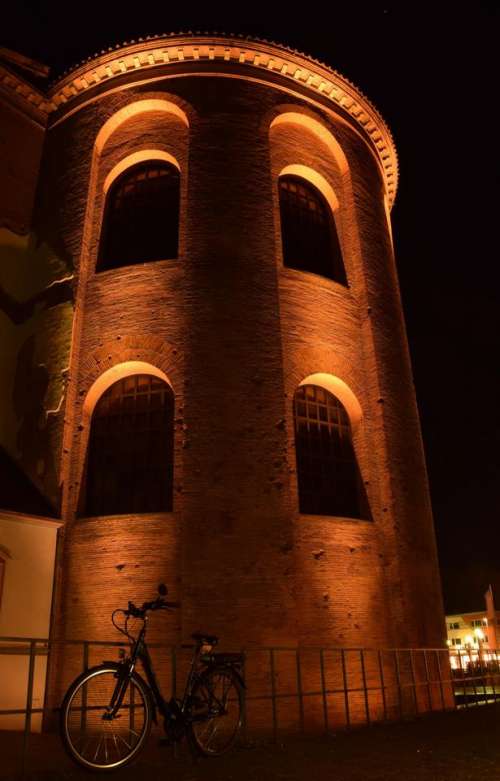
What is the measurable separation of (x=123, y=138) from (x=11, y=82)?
302 cm

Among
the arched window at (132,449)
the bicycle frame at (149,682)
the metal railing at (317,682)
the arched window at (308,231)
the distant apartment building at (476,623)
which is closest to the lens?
the bicycle frame at (149,682)

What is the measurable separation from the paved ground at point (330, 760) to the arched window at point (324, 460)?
4.21 metres

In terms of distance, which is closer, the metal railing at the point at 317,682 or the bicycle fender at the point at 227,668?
the bicycle fender at the point at 227,668

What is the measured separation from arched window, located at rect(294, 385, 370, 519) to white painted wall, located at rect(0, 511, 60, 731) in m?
4.32

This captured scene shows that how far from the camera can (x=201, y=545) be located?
10609 millimetres

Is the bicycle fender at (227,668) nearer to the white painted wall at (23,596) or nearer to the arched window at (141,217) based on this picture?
the white painted wall at (23,596)

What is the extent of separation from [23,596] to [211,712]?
17.1 ft

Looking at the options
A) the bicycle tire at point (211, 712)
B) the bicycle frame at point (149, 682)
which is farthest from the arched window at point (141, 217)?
the bicycle frame at point (149, 682)

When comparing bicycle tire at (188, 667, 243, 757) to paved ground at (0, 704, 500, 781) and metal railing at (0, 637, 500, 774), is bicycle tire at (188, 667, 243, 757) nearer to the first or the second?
paved ground at (0, 704, 500, 781)

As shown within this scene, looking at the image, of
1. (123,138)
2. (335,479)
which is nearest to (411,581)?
(335,479)

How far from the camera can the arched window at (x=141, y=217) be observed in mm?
13812

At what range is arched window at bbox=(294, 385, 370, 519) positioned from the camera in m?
12.3

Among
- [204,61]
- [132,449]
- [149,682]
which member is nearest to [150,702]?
[149,682]

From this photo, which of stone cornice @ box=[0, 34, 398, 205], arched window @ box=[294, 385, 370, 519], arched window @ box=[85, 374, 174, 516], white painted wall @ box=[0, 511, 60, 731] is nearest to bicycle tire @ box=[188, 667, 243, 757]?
white painted wall @ box=[0, 511, 60, 731]
